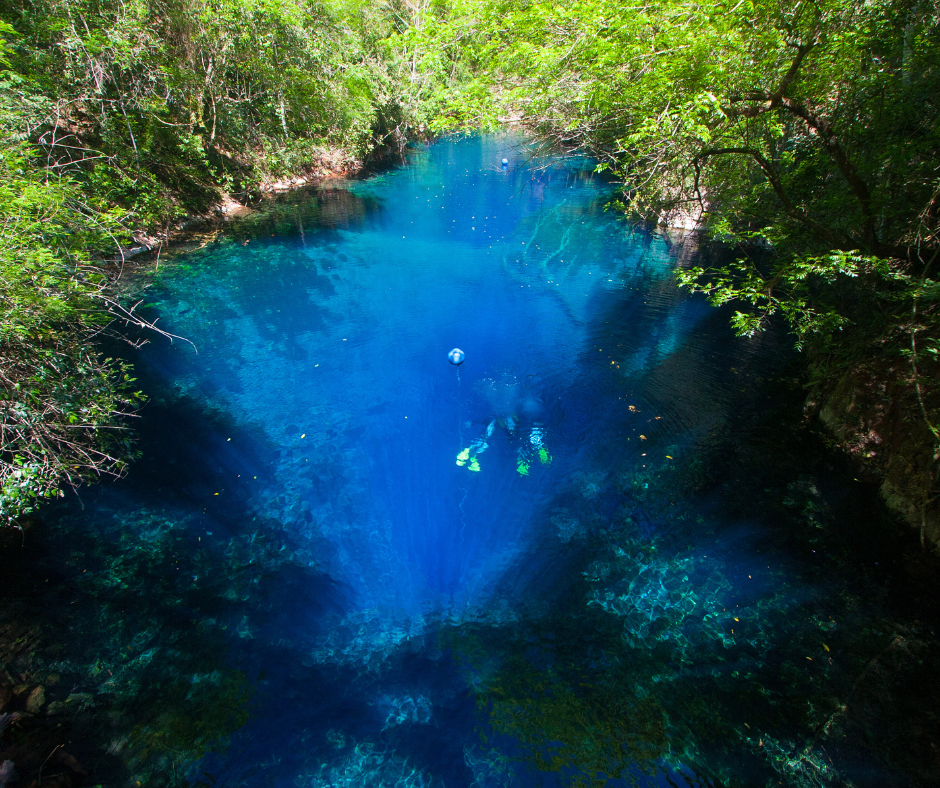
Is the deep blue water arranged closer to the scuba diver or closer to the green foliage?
the scuba diver

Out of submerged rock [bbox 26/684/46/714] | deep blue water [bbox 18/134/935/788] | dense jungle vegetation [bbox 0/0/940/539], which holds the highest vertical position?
dense jungle vegetation [bbox 0/0/940/539]

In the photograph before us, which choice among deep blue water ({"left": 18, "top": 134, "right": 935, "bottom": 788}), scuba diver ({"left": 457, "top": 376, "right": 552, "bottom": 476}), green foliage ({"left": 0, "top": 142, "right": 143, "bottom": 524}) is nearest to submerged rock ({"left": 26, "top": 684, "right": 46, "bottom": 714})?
deep blue water ({"left": 18, "top": 134, "right": 935, "bottom": 788})

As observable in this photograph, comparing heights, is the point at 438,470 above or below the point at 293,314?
above

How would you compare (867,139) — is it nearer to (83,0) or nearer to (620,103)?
(620,103)

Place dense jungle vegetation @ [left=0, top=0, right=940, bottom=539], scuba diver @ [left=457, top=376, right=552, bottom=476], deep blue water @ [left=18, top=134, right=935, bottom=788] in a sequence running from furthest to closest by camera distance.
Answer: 1. scuba diver @ [left=457, top=376, right=552, bottom=476]
2. dense jungle vegetation @ [left=0, top=0, right=940, bottom=539]
3. deep blue water @ [left=18, top=134, right=935, bottom=788]

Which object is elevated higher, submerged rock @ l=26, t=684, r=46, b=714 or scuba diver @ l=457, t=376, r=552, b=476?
scuba diver @ l=457, t=376, r=552, b=476

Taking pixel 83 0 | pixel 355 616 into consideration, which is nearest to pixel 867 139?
pixel 355 616

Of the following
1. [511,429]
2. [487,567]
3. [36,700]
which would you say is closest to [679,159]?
[511,429]
